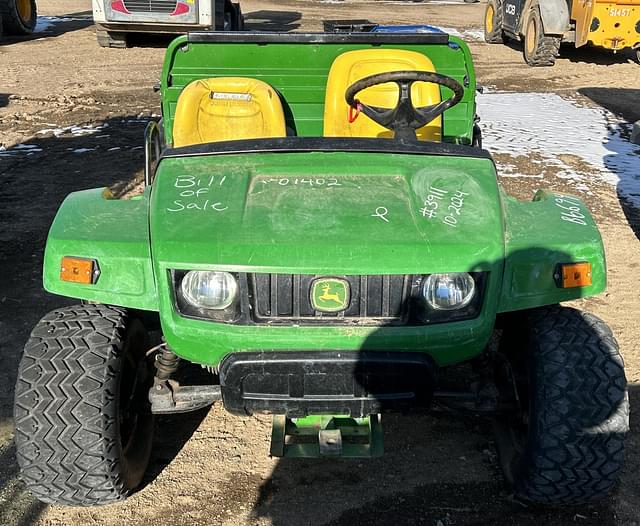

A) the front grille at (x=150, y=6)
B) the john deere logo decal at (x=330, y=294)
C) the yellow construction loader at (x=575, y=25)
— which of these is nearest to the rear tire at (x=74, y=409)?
the john deere logo decal at (x=330, y=294)

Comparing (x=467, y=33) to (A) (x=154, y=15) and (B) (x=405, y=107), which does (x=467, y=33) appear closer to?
(A) (x=154, y=15)

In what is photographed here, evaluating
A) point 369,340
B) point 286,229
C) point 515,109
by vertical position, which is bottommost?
point 515,109

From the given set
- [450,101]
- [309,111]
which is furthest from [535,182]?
[450,101]

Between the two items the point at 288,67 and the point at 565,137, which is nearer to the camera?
the point at 288,67

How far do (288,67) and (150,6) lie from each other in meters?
9.43

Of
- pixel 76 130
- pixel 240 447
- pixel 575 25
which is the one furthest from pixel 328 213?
pixel 575 25

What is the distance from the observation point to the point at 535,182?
6645mm

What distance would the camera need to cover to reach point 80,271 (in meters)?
2.42

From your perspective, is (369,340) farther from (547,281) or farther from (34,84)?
(34,84)

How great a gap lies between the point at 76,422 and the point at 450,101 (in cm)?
209

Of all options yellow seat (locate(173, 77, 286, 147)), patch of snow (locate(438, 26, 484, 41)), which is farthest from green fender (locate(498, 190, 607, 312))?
patch of snow (locate(438, 26, 484, 41))

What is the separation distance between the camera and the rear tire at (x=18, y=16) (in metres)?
14.1

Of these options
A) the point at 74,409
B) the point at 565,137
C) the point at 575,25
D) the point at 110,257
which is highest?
the point at 110,257

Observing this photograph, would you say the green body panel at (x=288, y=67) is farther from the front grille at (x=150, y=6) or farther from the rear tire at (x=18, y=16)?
the rear tire at (x=18, y=16)
